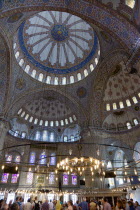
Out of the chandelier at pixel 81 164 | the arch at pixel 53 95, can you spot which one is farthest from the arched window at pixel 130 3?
the arch at pixel 53 95

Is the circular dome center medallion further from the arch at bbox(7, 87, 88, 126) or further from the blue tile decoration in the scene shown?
the arch at bbox(7, 87, 88, 126)

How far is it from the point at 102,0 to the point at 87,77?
9.22 metres

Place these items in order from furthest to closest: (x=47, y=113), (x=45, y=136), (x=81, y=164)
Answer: (x=47, y=113)
(x=45, y=136)
(x=81, y=164)

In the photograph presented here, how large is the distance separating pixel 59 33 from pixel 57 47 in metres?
1.75

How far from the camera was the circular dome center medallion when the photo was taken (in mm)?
17750

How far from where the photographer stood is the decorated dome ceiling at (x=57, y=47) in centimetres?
1706

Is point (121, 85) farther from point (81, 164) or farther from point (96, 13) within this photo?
point (81, 164)

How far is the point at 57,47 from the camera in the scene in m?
19.5

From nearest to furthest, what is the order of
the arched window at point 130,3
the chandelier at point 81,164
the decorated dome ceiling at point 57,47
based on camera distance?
the arched window at point 130,3 < the chandelier at point 81,164 < the decorated dome ceiling at point 57,47

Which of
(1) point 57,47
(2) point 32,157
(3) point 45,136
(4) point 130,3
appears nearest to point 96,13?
(4) point 130,3

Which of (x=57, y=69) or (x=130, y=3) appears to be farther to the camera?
(x=57, y=69)

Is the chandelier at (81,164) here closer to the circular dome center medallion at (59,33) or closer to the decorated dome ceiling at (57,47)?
the decorated dome ceiling at (57,47)

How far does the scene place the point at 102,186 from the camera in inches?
530

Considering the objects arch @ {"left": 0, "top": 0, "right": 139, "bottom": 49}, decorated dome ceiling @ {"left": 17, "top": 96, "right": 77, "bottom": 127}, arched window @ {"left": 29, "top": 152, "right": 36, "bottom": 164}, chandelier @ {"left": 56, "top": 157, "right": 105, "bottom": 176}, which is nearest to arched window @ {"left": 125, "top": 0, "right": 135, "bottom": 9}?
arch @ {"left": 0, "top": 0, "right": 139, "bottom": 49}
